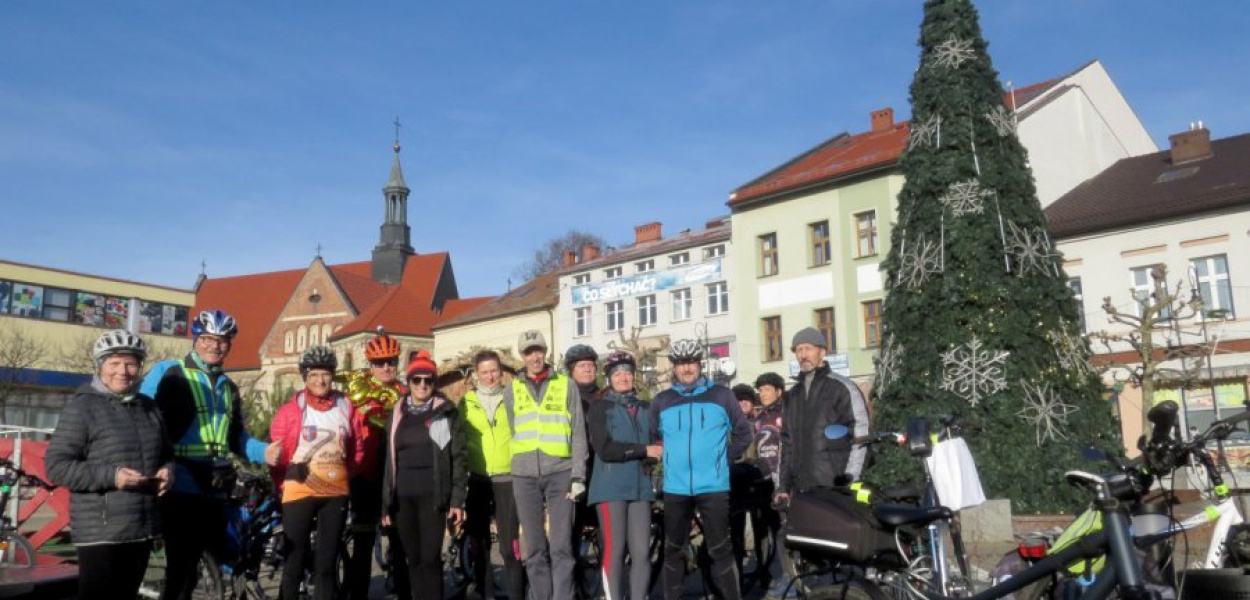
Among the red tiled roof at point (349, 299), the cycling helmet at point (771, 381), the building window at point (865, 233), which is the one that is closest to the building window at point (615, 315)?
the building window at point (865, 233)

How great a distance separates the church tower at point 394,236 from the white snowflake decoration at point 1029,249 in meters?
69.6

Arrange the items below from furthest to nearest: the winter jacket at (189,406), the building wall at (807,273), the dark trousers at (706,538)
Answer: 1. the building wall at (807,273)
2. the dark trousers at (706,538)
3. the winter jacket at (189,406)

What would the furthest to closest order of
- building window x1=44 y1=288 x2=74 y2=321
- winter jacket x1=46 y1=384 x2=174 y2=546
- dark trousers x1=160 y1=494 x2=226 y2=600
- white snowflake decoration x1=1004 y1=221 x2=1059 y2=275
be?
building window x1=44 y1=288 x2=74 y2=321 < white snowflake decoration x1=1004 y1=221 x2=1059 y2=275 < dark trousers x1=160 y1=494 x2=226 y2=600 < winter jacket x1=46 y1=384 x2=174 y2=546

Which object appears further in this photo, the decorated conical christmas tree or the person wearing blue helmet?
the decorated conical christmas tree

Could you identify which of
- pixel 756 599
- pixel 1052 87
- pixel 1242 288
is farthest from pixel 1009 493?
pixel 1052 87

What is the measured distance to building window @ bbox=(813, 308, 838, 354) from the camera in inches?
1475

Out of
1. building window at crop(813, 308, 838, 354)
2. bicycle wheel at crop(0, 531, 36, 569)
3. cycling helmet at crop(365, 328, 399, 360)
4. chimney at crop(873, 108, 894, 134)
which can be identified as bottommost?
bicycle wheel at crop(0, 531, 36, 569)

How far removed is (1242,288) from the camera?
96.3 feet

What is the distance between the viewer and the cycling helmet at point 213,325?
6.37 m

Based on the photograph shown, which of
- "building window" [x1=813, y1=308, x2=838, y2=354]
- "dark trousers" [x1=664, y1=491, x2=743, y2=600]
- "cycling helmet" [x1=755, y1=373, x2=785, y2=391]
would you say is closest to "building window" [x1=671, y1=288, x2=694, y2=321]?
"building window" [x1=813, y1=308, x2=838, y2=354]

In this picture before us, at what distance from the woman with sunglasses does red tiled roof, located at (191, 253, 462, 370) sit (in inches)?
2319

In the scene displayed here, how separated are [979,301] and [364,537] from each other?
731cm

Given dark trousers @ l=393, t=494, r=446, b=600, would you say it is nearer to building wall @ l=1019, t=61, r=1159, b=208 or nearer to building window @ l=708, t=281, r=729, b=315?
building wall @ l=1019, t=61, r=1159, b=208

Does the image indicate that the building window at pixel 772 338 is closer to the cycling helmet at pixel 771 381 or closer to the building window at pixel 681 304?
the building window at pixel 681 304
